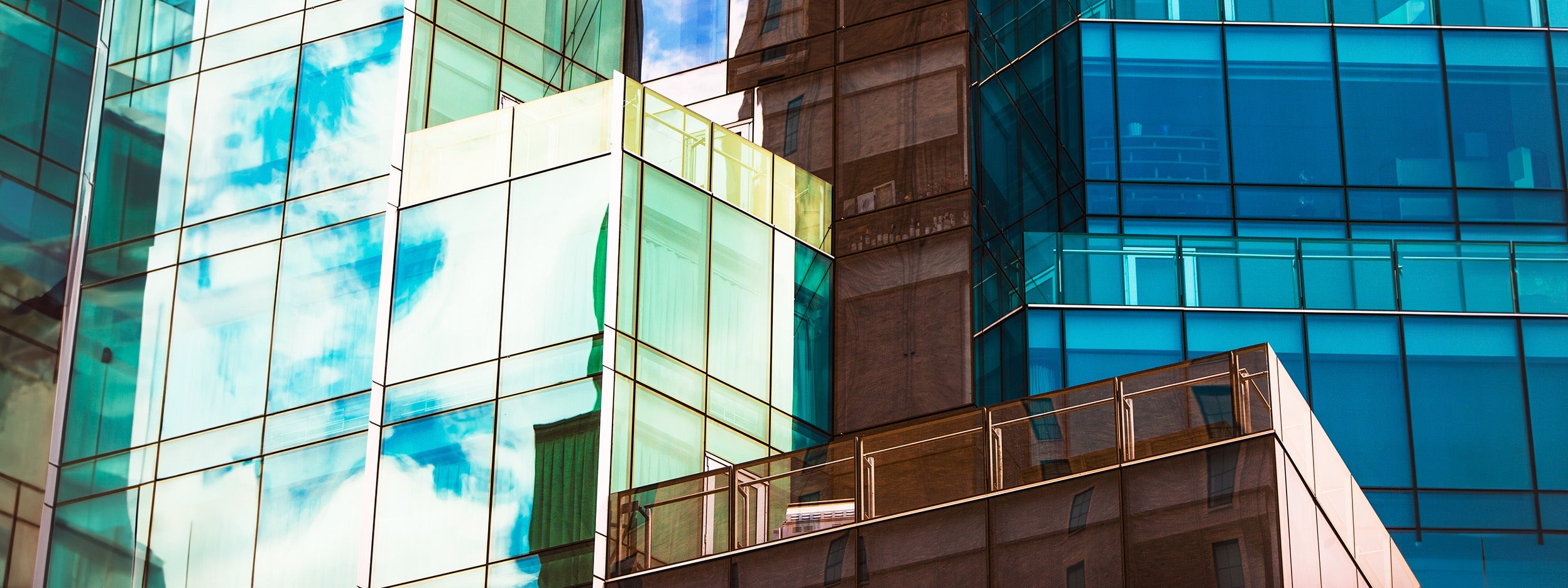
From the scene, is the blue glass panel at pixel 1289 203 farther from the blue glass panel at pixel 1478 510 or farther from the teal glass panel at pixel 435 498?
the teal glass panel at pixel 435 498

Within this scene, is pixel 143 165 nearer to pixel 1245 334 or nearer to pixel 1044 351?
pixel 1044 351

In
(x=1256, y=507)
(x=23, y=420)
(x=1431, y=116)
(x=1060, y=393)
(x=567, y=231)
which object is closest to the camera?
(x=1256, y=507)

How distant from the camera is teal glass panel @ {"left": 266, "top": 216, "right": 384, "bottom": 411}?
3434 centimetres

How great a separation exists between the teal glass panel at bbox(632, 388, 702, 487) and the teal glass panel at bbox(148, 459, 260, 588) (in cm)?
783

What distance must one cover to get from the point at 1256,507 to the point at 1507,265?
49.7 feet

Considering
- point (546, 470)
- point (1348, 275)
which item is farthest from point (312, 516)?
point (1348, 275)

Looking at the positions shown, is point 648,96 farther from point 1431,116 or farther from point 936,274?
point 1431,116

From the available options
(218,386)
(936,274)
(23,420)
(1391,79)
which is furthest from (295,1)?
(1391,79)

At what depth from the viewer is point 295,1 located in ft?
126

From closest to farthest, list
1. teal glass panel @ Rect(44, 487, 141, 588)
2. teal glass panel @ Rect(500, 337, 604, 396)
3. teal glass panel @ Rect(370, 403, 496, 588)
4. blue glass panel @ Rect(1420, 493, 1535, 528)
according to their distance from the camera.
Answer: teal glass panel @ Rect(370, 403, 496, 588), teal glass panel @ Rect(500, 337, 604, 396), blue glass panel @ Rect(1420, 493, 1535, 528), teal glass panel @ Rect(44, 487, 141, 588)

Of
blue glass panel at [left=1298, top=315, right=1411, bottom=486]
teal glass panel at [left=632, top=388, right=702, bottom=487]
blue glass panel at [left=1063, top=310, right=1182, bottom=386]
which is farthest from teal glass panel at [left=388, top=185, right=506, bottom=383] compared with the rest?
blue glass panel at [left=1298, top=315, right=1411, bottom=486]

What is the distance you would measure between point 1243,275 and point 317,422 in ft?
59.0

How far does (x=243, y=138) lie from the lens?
37.6m

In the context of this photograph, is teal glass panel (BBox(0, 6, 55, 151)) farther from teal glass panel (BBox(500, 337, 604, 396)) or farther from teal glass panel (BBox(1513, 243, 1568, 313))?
teal glass panel (BBox(1513, 243, 1568, 313))
